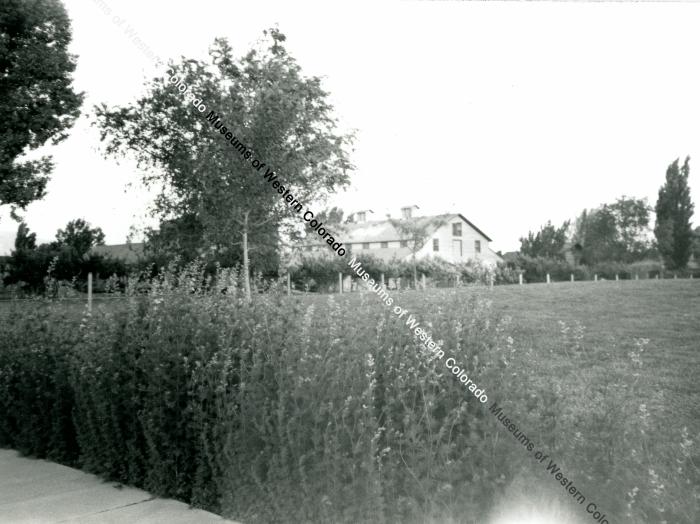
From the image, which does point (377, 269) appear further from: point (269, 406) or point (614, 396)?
point (269, 406)

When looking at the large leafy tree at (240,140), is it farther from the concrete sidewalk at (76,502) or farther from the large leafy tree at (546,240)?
the large leafy tree at (546,240)

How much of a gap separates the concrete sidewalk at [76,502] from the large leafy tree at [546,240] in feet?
213

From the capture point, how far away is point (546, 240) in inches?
2623

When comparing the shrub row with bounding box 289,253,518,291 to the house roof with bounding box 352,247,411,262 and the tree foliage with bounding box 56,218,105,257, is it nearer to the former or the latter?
the house roof with bounding box 352,247,411,262

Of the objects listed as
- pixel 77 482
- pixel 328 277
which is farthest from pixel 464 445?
pixel 328 277

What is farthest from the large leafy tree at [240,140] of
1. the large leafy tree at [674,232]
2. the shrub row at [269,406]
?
the large leafy tree at [674,232]

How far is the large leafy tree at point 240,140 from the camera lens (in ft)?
47.1

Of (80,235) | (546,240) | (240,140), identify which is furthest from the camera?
(546,240)

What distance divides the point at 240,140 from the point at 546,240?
58323 millimetres

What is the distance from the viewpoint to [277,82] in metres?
14.5

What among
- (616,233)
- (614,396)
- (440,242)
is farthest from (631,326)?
(616,233)

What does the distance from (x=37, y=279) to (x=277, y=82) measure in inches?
887

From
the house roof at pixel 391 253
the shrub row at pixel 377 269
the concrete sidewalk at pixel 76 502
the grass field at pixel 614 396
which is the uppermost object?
the house roof at pixel 391 253

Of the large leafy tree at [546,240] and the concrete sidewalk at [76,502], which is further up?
the large leafy tree at [546,240]
